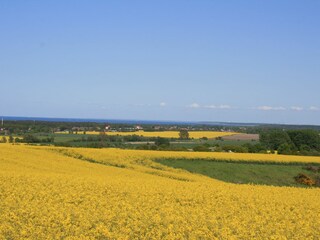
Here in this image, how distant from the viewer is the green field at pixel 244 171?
36.7 m

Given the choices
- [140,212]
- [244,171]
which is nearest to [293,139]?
[244,171]

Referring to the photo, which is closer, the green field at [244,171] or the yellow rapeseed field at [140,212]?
the yellow rapeseed field at [140,212]

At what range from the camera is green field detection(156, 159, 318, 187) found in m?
36.7

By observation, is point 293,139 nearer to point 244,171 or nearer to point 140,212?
point 244,171

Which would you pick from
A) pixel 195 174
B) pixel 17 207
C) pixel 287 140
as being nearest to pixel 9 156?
pixel 195 174

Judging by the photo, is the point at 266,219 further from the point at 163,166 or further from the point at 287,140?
the point at 287,140

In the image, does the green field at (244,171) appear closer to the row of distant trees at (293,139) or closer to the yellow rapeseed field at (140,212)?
the yellow rapeseed field at (140,212)

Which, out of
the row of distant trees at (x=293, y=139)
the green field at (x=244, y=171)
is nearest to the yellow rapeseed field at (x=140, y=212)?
the green field at (x=244, y=171)

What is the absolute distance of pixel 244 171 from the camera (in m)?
38.4

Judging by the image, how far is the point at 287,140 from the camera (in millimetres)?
81688

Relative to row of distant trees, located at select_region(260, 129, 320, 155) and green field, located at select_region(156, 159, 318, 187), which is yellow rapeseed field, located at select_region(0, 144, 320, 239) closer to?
green field, located at select_region(156, 159, 318, 187)

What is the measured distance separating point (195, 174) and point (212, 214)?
23606 millimetres

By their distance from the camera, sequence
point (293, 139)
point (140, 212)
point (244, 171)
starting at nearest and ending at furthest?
point (140, 212) < point (244, 171) < point (293, 139)

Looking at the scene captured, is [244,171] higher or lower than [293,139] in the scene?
lower
